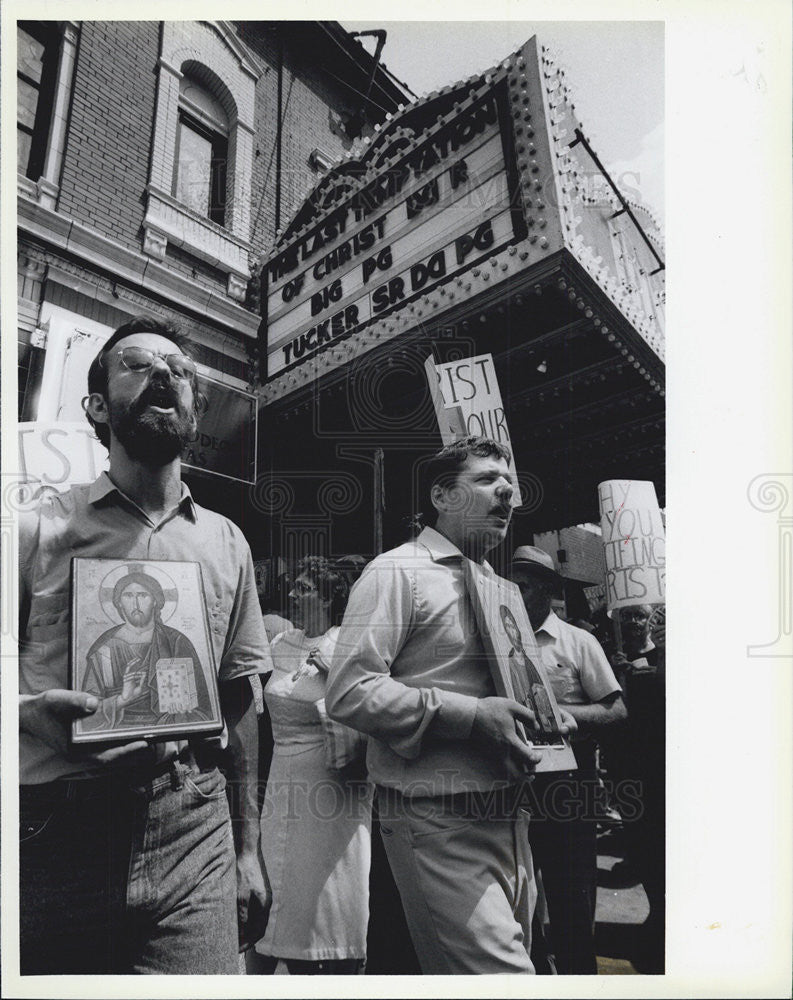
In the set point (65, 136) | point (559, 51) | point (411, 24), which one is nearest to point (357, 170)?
point (411, 24)

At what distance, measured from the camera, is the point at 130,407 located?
10.4ft

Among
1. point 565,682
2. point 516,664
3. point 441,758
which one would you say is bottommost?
point 441,758

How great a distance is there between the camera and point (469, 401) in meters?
3.88

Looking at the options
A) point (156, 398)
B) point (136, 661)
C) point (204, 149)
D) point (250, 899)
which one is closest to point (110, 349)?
point (156, 398)

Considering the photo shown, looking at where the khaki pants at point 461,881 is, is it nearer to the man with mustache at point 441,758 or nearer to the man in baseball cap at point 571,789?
the man with mustache at point 441,758

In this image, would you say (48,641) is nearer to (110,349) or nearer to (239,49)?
(110,349)

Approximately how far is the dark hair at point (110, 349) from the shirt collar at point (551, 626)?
2122 mm

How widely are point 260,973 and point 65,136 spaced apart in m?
4.85

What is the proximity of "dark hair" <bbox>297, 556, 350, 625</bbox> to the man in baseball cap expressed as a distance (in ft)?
3.01

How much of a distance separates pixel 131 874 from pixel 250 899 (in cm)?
58

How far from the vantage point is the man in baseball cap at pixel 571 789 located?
10.8 feet

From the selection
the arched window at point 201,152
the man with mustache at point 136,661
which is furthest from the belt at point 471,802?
the arched window at point 201,152

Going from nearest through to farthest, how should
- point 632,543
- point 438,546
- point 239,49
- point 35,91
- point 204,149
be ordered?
point 438,546 < point 632,543 < point 35,91 < point 239,49 < point 204,149

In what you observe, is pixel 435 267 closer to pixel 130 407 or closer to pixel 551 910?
pixel 130 407
